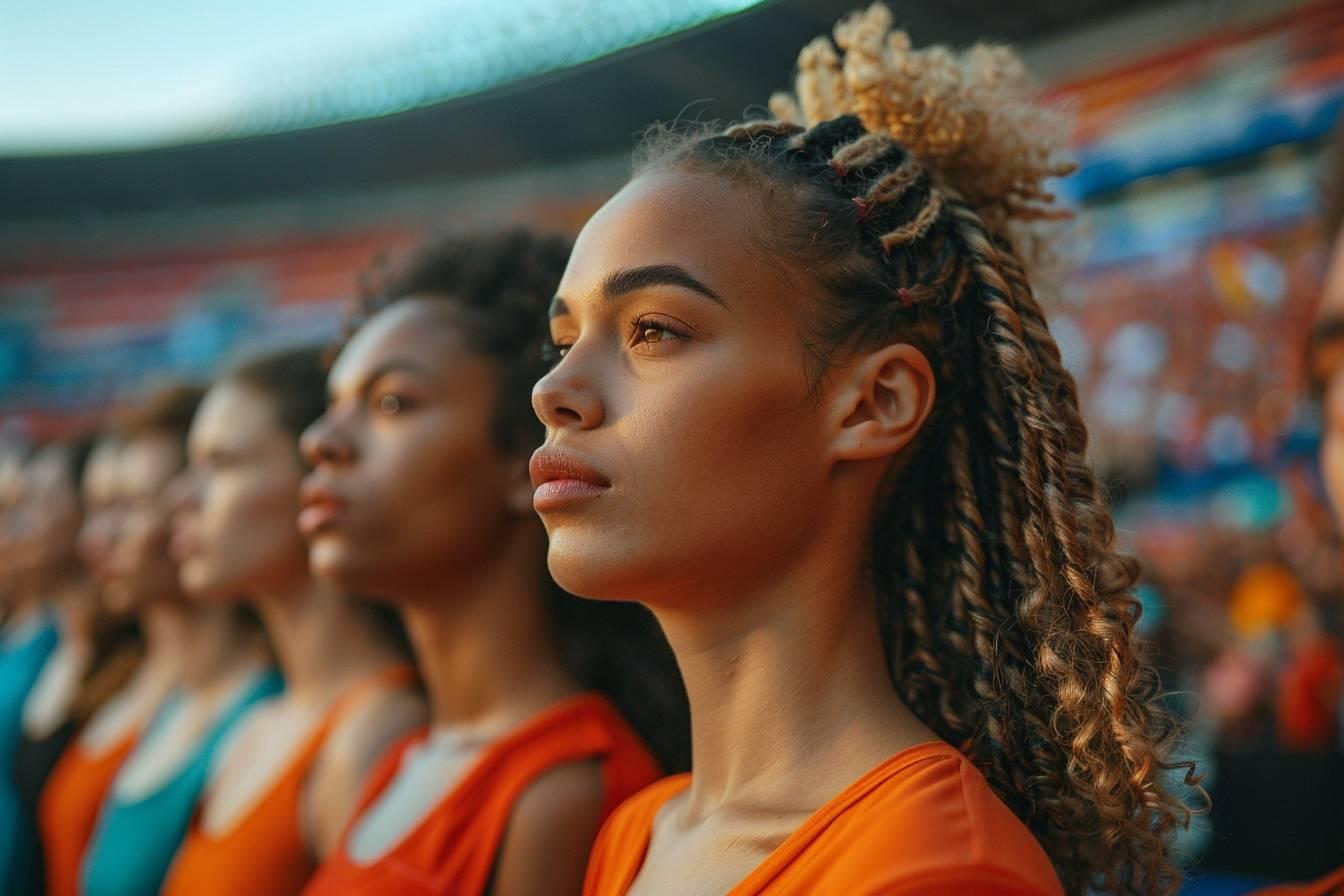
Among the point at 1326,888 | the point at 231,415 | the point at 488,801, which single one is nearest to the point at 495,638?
the point at 488,801

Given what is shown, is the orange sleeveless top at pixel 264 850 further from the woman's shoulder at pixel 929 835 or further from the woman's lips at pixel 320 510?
the woman's shoulder at pixel 929 835

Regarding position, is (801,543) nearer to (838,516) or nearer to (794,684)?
(838,516)

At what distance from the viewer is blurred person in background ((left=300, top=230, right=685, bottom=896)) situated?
86.7 inches

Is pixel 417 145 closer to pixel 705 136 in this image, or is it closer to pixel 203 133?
pixel 203 133

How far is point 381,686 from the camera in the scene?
270 centimetres

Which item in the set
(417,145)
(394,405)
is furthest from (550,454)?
(417,145)


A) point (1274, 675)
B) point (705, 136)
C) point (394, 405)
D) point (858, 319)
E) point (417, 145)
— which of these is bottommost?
point (1274, 675)

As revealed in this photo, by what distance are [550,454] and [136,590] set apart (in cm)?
254

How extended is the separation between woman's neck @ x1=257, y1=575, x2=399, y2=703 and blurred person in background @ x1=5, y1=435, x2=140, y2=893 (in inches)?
56.6

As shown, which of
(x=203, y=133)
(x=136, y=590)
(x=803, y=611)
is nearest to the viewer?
(x=803, y=611)

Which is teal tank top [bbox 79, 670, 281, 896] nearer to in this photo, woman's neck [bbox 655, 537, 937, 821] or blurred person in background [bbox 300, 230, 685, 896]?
blurred person in background [bbox 300, 230, 685, 896]

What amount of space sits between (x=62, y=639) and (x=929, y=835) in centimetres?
414

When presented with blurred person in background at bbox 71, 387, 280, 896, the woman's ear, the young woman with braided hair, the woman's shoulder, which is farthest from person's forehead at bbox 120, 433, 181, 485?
the woman's shoulder

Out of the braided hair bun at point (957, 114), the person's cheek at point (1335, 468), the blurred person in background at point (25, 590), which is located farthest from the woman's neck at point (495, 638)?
the blurred person in background at point (25, 590)
